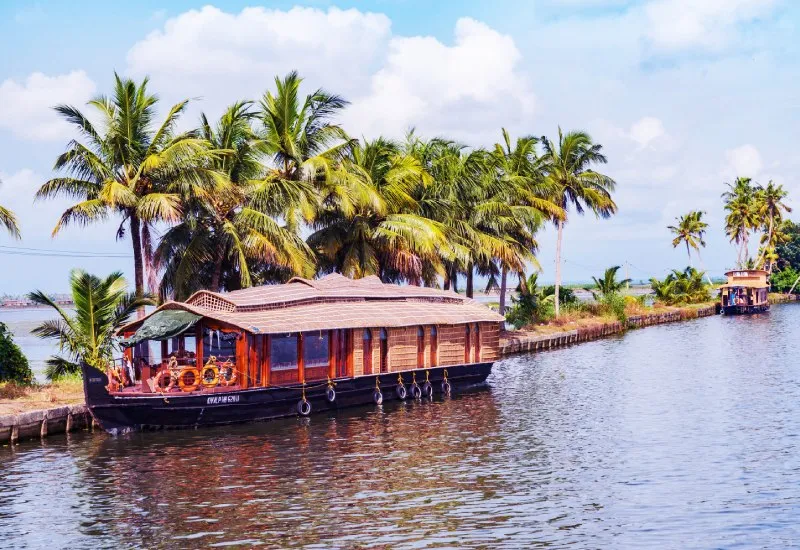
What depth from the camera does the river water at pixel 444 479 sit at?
1591 cm

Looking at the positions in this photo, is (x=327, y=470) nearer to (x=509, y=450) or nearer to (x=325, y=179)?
(x=509, y=450)

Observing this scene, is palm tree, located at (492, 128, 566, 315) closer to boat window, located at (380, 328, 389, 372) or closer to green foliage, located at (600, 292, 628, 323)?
green foliage, located at (600, 292, 628, 323)

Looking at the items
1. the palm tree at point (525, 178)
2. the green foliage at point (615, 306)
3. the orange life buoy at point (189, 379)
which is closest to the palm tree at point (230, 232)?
the orange life buoy at point (189, 379)

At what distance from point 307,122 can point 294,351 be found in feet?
42.1

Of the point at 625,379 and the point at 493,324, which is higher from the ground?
the point at 493,324

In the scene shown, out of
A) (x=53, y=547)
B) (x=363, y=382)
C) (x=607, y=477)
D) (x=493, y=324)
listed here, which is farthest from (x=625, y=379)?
(x=53, y=547)

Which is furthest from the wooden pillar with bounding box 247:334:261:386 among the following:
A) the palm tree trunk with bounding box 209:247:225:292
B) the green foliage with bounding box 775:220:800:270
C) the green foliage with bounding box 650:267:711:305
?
the green foliage with bounding box 775:220:800:270

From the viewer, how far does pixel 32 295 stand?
28.9m

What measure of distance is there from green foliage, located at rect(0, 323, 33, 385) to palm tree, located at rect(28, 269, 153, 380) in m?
1.56

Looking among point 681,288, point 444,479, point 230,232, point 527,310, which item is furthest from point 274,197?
point 681,288

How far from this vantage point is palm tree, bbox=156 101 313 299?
112ft

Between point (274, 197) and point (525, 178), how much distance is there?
81.4 feet

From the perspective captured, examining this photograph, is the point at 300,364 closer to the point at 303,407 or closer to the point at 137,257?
the point at 303,407

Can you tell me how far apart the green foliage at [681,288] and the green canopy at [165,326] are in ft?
220
